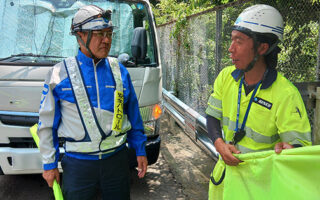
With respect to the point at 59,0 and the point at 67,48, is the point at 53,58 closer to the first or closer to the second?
the point at 67,48

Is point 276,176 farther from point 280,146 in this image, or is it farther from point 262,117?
point 262,117

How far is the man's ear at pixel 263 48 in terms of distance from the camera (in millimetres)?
2023

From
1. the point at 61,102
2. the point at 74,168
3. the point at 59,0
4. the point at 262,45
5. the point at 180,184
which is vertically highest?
the point at 59,0

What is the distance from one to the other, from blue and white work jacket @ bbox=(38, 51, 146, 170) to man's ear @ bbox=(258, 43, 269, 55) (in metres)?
1.04

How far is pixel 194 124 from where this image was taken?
5070 millimetres

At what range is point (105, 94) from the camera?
225cm

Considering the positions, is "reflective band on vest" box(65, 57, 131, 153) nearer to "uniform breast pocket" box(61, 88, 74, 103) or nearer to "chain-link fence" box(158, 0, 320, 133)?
"uniform breast pocket" box(61, 88, 74, 103)

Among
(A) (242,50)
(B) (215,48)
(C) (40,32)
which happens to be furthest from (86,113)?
(B) (215,48)

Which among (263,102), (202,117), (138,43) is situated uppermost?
(138,43)

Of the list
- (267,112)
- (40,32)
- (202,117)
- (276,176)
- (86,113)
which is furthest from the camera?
(202,117)

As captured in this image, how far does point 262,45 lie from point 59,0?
9.68 feet

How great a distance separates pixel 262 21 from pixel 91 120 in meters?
1.30

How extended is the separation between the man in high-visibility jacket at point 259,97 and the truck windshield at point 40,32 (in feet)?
7.59

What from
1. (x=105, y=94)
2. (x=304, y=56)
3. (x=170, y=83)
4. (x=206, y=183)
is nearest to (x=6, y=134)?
(x=105, y=94)
